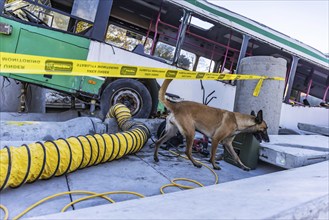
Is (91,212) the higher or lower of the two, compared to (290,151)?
lower

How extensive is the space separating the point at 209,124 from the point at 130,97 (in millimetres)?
2361

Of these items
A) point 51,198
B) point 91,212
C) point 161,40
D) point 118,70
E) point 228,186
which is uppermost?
point 161,40

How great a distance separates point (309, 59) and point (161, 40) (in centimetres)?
449

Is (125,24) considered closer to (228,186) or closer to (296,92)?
(228,186)

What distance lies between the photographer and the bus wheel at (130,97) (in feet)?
17.6

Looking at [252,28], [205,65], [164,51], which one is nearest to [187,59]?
[164,51]

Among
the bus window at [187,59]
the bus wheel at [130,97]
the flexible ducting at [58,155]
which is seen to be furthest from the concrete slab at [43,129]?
the bus window at [187,59]

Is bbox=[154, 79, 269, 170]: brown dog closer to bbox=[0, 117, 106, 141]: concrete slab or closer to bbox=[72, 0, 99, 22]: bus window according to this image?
Answer: bbox=[0, 117, 106, 141]: concrete slab

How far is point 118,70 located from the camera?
2.87 meters

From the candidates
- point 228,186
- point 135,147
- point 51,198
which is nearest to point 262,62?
point 135,147

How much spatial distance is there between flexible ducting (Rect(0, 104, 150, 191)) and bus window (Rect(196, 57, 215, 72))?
17.2ft

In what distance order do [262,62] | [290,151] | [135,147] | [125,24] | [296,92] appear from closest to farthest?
[290,151] → [135,147] → [262,62] → [125,24] → [296,92]

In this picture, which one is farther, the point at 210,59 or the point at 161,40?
the point at 210,59

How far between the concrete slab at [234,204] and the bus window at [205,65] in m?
6.43
